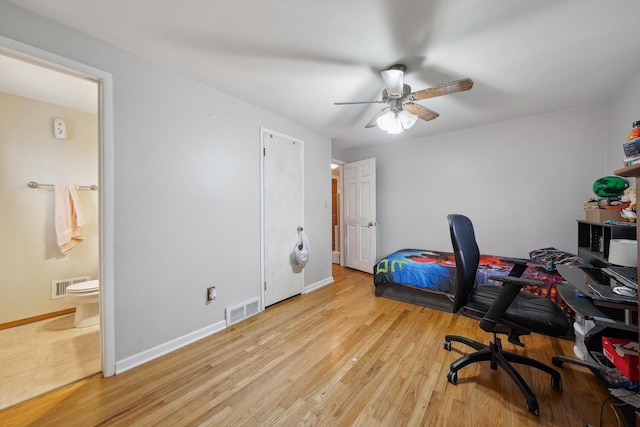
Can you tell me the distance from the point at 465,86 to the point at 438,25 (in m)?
0.48

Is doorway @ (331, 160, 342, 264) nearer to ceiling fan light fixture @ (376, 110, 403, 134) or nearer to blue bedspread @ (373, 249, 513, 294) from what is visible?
blue bedspread @ (373, 249, 513, 294)

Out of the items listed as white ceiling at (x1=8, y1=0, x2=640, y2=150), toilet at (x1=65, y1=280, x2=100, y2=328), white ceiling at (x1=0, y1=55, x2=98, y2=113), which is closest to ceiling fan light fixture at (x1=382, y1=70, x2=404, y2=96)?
white ceiling at (x1=8, y1=0, x2=640, y2=150)

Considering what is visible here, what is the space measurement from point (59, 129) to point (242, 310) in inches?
112

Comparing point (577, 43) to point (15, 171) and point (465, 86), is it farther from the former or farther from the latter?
point (15, 171)

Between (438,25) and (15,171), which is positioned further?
(15,171)

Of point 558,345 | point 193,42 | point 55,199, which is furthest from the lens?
point 55,199

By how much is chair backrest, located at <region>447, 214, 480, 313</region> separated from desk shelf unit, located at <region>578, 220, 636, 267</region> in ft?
3.45

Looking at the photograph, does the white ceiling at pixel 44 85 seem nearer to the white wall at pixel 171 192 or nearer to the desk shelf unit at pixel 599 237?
the white wall at pixel 171 192

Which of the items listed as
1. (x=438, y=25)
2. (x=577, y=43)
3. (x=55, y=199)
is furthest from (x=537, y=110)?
(x=55, y=199)

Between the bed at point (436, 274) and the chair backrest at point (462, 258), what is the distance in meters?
0.89

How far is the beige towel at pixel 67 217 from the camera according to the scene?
2520mm

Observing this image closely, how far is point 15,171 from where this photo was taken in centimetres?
234

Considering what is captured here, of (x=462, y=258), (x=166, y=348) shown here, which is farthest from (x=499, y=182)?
(x=166, y=348)

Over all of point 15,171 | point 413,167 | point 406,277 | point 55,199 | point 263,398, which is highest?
point 413,167
